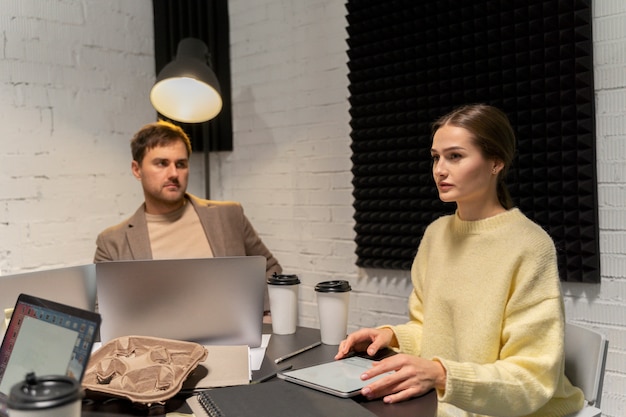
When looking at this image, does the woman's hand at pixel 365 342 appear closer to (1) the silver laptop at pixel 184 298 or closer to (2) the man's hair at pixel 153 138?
(1) the silver laptop at pixel 184 298

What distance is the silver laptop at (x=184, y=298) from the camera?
1.60 meters

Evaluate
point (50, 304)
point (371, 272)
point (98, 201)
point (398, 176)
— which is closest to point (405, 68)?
point (398, 176)

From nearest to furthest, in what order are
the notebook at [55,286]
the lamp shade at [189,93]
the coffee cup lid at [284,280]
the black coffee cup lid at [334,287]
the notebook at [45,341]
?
the notebook at [45,341], the notebook at [55,286], the black coffee cup lid at [334,287], the coffee cup lid at [284,280], the lamp shade at [189,93]

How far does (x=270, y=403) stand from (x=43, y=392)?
458mm

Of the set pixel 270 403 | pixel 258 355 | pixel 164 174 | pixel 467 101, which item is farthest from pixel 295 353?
pixel 467 101

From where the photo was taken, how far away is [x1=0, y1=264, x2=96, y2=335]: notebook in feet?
4.90

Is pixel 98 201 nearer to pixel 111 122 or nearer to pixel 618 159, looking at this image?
pixel 111 122

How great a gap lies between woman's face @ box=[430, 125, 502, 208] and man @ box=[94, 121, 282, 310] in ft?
4.47

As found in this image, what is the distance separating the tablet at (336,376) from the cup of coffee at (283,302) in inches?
14.7

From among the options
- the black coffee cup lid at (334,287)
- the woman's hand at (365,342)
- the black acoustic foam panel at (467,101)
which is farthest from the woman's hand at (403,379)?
the black acoustic foam panel at (467,101)

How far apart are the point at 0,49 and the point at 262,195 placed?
62.1 inches

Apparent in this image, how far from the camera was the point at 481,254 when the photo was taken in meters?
1.57

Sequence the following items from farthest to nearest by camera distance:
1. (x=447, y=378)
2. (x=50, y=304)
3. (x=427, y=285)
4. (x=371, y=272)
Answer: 1. (x=371, y=272)
2. (x=427, y=285)
3. (x=447, y=378)
4. (x=50, y=304)

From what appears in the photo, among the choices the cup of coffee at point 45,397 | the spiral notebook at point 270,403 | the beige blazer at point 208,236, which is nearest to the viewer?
the cup of coffee at point 45,397
